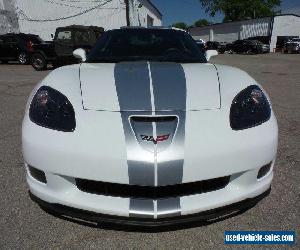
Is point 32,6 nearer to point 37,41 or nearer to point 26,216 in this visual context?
point 37,41

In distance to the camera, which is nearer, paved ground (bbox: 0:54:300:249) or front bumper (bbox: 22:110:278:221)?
front bumper (bbox: 22:110:278:221)

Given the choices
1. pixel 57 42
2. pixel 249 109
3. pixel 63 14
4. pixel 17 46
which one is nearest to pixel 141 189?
pixel 249 109

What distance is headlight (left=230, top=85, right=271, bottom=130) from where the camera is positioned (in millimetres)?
2104

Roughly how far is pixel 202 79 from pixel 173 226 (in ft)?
3.58

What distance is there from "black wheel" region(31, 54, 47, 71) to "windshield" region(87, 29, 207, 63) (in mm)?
9891

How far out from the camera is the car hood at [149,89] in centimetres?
207

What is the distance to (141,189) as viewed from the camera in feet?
6.22

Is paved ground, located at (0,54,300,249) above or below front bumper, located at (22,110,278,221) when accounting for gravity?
below

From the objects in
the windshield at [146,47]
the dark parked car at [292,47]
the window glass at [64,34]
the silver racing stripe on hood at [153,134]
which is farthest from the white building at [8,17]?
the dark parked car at [292,47]

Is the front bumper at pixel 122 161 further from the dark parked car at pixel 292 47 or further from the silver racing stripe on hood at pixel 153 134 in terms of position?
the dark parked car at pixel 292 47

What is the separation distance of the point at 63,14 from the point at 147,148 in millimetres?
27178

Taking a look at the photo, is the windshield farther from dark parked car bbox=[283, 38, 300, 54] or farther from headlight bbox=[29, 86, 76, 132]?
dark parked car bbox=[283, 38, 300, 54]

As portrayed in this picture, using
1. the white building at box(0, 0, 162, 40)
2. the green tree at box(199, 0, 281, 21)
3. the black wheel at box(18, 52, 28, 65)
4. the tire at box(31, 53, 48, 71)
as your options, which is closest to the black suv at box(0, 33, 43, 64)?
the black wheel at box(18, 52, 28, 65)

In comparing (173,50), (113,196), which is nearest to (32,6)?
(173,50)
